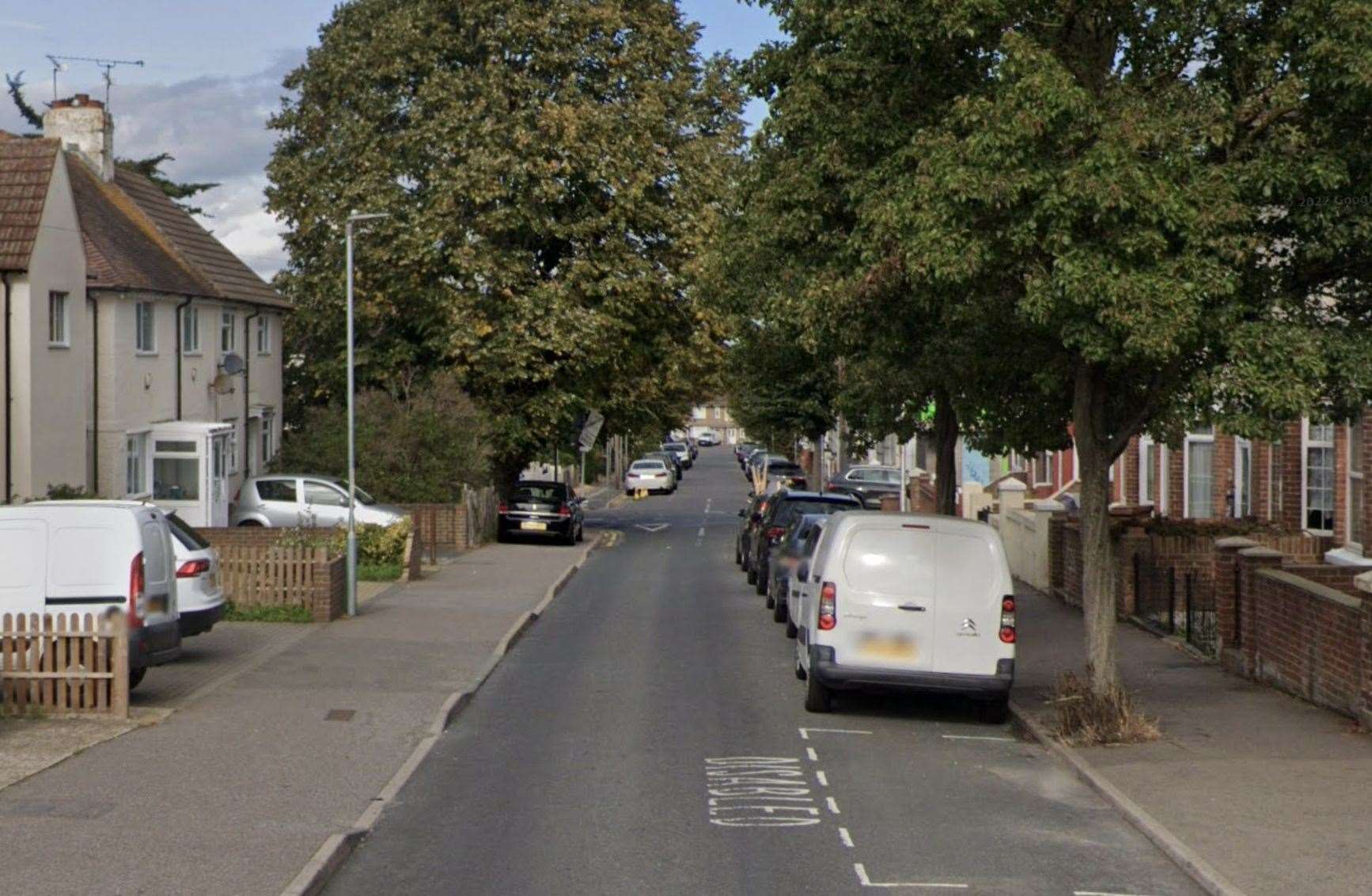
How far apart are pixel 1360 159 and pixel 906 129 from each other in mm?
3878

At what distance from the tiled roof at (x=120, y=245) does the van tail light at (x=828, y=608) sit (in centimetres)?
1998

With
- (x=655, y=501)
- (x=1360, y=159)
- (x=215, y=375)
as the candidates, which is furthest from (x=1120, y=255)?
(x=655, y=501)

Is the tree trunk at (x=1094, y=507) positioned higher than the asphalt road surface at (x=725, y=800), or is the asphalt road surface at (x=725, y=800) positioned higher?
the tree trunk at (x=1094, y=507)

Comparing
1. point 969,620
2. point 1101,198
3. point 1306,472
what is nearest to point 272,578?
point 969,620

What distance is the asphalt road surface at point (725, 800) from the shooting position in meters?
9.41

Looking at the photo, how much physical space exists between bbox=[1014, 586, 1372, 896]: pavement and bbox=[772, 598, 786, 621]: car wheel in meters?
5.25

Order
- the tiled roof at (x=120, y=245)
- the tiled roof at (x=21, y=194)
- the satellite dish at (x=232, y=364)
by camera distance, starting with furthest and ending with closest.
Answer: the satellite dish at (x=232, y=364)
the tiled roof at (x=120, y=245)
the tiled roof at (x=21, y=194)

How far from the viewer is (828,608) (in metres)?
14.9

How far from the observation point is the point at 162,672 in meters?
17.1

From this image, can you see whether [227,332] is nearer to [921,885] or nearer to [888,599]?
[888,599]

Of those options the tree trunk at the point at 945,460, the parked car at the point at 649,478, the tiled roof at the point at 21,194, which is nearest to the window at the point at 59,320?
the tiled roof at the point at 21,194

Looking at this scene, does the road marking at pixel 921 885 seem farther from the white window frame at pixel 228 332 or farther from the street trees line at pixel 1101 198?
the white window frame at pixel 228 332

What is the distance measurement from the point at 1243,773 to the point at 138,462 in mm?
25572

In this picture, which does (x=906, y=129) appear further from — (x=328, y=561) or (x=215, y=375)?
(x=215, y=375)
